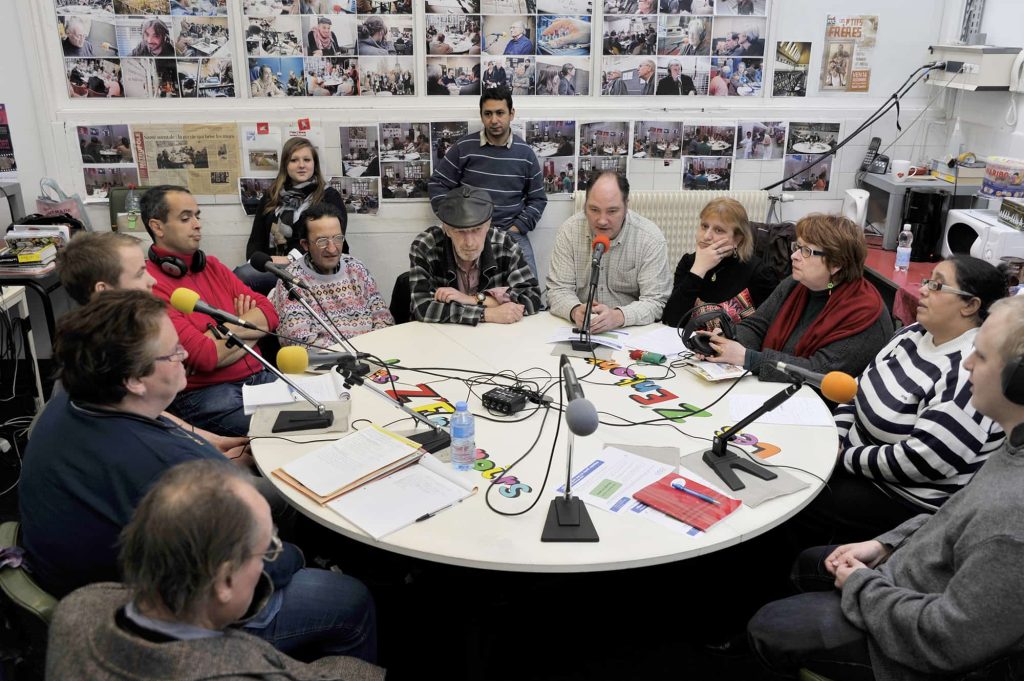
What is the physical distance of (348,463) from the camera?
2.17 meters

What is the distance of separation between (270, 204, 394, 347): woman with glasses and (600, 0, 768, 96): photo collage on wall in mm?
2108

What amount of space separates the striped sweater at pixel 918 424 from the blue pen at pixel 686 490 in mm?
651

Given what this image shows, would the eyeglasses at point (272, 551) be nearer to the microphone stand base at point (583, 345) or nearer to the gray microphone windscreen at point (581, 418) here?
the gray microphone windscreen at point (581, 418)

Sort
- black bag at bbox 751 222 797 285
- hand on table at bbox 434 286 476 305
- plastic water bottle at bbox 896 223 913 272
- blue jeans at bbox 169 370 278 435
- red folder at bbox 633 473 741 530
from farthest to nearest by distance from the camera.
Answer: black bag at bbox 751 222 797 285
plastic water bottle at bbox 896 223 913 272
hand on table at bbox 434 286 476 305
blue jeans at bbox 169 370 278 435
red folder at bbox 633 473 741 530

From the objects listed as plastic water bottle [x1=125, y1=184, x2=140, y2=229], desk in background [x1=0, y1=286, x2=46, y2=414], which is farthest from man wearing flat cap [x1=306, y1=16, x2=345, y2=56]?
desk in background [x1=0, y1=286, x2=46, y2=414]

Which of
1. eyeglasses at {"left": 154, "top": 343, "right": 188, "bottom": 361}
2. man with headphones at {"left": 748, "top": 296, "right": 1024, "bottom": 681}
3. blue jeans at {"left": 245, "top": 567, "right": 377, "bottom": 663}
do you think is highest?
eyeglasses at {"left": 154, "top": 343, "right": 188, "bottom": 361}

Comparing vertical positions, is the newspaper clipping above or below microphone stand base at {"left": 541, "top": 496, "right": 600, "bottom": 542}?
above

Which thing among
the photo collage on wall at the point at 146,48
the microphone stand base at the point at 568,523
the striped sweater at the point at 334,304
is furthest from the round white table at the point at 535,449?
the photo collage on wall at the point at 146,48

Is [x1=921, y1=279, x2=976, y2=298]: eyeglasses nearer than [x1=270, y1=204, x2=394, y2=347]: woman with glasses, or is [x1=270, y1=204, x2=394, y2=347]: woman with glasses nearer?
[x1=921, y1=279, x2=976, y2=298]: eyeglasses

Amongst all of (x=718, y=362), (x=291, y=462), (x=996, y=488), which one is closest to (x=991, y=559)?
(x=996, y=488)

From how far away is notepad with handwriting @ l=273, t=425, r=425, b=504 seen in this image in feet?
6.80

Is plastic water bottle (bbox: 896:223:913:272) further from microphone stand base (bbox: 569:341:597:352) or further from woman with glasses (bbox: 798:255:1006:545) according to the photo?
microphone stand base (bbox: 569:341:597:352)

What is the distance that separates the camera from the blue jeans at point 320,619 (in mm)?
1911

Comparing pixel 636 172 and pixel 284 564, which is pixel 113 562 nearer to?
pixel 284 564
